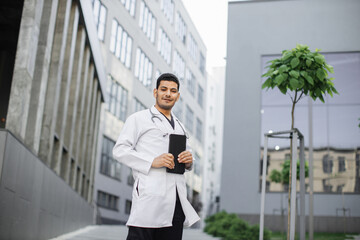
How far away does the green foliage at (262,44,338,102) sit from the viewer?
7.07 metres

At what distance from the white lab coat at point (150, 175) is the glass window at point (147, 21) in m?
34.5

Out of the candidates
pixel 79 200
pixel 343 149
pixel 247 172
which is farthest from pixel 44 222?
pixel 343 149

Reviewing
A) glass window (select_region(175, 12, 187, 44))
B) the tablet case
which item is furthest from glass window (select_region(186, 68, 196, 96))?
the tablet case

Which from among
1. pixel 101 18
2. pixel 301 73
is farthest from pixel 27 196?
pixel 101 18

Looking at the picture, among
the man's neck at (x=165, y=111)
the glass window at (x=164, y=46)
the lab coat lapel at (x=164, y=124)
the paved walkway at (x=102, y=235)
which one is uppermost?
the glass window at (x=164, y=46)

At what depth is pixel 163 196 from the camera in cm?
Result: 282

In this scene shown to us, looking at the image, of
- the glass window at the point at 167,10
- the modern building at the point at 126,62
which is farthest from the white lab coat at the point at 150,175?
the glass window at the point at 167,10

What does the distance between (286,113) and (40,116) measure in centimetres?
1383

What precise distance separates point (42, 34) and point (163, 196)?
23.6 feet

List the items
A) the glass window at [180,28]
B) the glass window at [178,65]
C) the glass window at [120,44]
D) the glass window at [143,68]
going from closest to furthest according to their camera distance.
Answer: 1. the glass window at [120,44]
2. the glass window at [143,68]
3. the glass window at [180,28]
4. the glass window at [178,65]

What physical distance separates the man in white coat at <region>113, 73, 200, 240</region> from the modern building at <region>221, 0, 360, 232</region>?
1736 centimetres

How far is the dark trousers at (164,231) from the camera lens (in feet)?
9.09

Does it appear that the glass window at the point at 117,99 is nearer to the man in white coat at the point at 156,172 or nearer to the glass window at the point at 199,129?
the glass window at the point at 199,129

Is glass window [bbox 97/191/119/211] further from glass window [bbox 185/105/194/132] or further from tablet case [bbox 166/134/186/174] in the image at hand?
tablet case [bbox 166/134/186/174]
